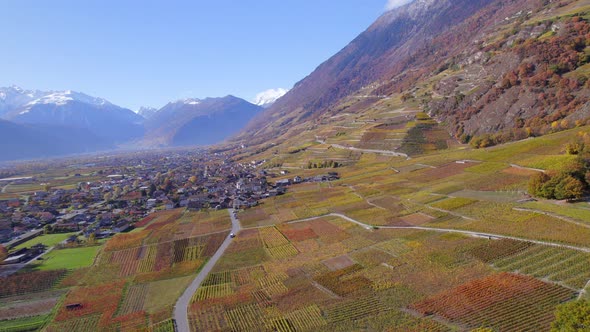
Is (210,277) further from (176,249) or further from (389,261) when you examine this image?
(389,261)

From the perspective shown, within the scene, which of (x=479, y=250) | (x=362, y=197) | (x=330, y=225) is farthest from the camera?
(x=362, y=197)

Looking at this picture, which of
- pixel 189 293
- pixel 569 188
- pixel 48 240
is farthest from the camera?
pixel 48 240

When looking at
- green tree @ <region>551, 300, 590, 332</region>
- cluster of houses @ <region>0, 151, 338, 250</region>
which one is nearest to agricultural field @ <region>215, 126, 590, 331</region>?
green tree @ <region>551, 300, 590, 332</region>

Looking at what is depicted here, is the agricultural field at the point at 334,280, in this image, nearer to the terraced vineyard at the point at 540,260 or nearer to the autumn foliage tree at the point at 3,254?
the terraced vineyard at the point at 540,260

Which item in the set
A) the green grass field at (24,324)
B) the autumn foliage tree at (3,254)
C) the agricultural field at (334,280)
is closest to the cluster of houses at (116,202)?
the autumn foliage tree at (3,254)

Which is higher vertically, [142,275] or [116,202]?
[116,202]

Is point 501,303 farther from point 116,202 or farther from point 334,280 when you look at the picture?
point 116,202

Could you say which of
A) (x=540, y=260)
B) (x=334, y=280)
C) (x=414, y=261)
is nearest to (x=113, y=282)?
(x=334, y=280)

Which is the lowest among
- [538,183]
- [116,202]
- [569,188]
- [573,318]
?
[116,202]

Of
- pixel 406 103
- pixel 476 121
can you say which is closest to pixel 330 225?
pixel 476 121

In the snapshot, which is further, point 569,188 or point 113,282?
point 569,188
